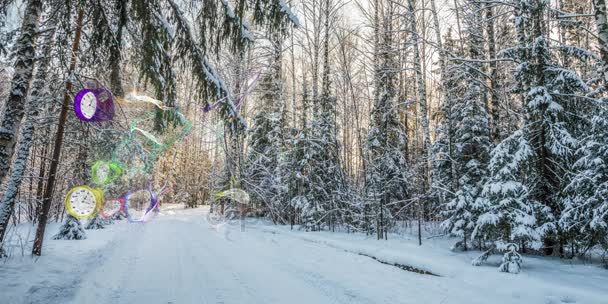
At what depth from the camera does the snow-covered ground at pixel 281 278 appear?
4730 mm

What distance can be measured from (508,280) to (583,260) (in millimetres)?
3301

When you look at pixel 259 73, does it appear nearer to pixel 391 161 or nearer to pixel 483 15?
pixel 391 161

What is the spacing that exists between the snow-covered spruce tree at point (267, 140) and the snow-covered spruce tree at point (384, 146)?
6223 mm

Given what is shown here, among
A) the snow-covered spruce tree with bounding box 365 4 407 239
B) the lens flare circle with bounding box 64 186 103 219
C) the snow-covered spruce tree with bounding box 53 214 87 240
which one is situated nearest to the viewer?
the snow-covered spruce tree with bounding box 53 214 87 240

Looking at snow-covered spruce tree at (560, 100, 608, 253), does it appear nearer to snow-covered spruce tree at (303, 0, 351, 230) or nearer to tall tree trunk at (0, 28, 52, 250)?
snow-covered spruce tree at (303, 0, 351, 230)

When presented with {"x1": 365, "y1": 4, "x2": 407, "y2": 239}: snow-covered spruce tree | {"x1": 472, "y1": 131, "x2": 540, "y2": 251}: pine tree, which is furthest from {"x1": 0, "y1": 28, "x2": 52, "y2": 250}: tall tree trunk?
{"x1": 472, "y1": 131, "x2": 540, "y2": 251}: pine tree

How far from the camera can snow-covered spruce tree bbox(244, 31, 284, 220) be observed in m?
19.6

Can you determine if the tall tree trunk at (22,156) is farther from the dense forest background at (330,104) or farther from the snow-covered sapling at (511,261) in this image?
the snow-covered sapling at (511,261)

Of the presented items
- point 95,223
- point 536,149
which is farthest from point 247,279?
point 95,223

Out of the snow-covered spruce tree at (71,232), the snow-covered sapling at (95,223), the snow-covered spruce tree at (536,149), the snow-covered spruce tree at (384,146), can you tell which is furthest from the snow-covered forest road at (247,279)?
the snow-covered sapling at (95,223)

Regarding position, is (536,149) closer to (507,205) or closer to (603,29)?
(507,205)

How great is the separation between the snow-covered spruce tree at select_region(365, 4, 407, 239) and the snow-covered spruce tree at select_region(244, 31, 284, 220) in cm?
622

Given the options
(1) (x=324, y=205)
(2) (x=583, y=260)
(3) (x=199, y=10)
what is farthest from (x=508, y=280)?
(1) (x=324, y=205)

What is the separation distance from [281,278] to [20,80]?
5.67 metres
